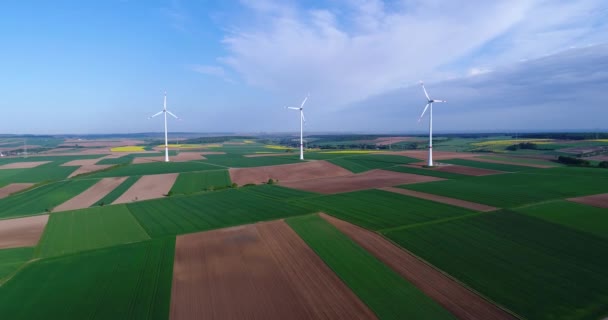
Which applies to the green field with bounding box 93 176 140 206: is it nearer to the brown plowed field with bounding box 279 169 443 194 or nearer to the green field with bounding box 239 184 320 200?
the green field with bounding box 239 184 320 200

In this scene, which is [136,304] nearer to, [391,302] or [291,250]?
[291,250]

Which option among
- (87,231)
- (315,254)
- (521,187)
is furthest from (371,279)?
(521,187)

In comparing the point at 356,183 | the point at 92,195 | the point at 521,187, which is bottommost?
the point at 92,195

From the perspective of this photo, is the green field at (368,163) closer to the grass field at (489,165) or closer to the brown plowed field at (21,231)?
the grass field at (489,165)

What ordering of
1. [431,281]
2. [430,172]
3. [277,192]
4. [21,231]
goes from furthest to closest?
[430,172] < [277,192] < [21,231] < [431,281]

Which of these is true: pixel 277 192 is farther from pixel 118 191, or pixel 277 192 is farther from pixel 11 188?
pixel 11 188

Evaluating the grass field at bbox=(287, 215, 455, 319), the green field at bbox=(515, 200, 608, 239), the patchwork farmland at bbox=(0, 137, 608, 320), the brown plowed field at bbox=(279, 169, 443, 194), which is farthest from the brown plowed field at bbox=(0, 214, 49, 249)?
the green field at bbox=(515, 200, 608, 239)

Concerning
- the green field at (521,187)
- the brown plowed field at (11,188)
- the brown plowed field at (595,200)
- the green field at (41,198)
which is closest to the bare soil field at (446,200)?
the green field at (521,187)
